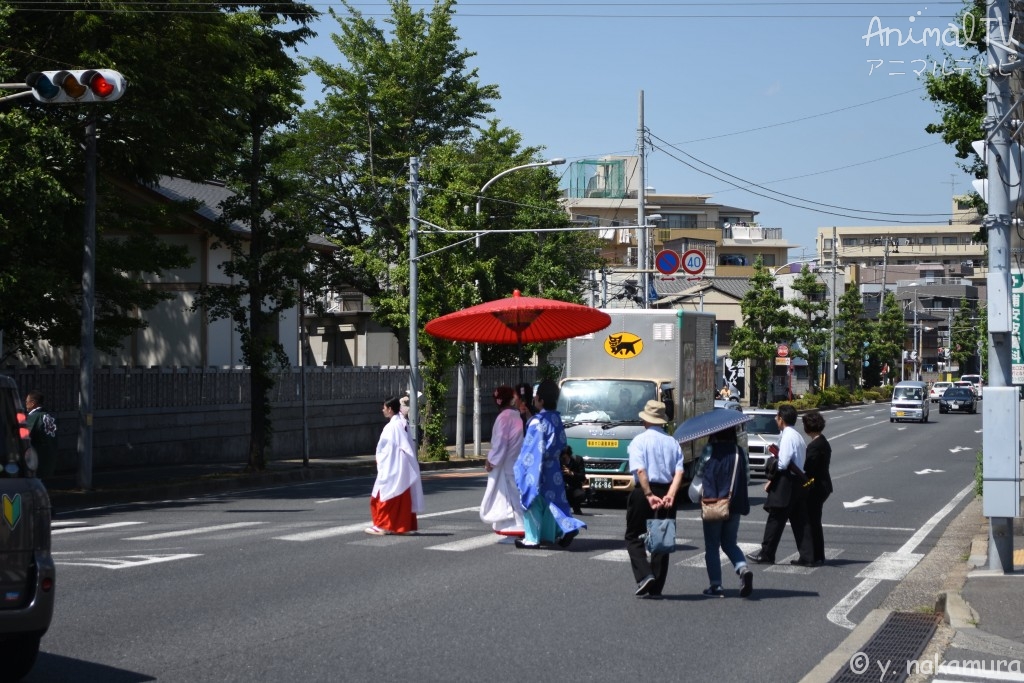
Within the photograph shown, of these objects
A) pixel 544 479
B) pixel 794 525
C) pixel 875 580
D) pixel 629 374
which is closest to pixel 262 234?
pixel 629 374

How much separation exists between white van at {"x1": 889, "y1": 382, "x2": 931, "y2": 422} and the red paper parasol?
4573 centimetres

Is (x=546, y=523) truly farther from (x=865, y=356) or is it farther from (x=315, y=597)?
Result: (x=865, y=356)

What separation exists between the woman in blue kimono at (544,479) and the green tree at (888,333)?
82.9 m

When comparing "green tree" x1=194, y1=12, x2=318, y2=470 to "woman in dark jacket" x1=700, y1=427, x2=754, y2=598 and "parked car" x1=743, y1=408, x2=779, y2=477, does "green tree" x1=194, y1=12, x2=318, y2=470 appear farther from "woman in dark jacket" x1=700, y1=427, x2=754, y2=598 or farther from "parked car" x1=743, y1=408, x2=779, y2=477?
"woman in dark jacket" x1=700, y1=427, x2=754, y2=598

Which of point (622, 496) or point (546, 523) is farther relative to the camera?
point (622, 496)

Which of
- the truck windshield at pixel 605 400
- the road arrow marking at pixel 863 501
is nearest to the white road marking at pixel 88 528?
the truck windshield at pixel 605 400

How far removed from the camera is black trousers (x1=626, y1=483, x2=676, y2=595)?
36.7 ft

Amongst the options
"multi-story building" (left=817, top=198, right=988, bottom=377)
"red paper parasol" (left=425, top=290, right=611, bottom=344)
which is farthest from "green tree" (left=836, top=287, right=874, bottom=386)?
"red paper parasol" (left=425, top=290, right=611, bottom=344)

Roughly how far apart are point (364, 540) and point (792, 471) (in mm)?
5437

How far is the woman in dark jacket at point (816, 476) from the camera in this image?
45.8 ft

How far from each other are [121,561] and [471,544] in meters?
4.27

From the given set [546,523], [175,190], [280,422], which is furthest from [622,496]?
[175,190]

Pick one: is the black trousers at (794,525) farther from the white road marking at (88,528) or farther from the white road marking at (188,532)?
the white road marking at (88,528)

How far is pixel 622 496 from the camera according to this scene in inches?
880
